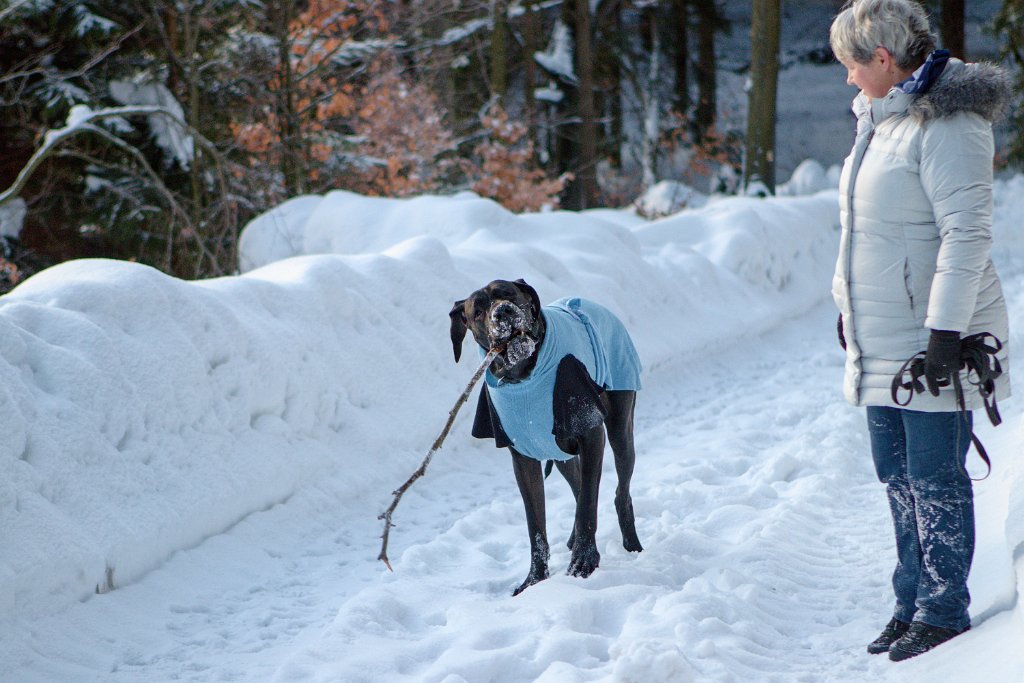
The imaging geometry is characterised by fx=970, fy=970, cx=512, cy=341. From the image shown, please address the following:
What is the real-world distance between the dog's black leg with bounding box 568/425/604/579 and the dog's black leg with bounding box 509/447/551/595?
0.39ft

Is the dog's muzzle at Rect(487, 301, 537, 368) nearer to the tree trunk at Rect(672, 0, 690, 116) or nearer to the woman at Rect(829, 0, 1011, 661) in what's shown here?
the woman at Rect(829, 0, 1011, 661)

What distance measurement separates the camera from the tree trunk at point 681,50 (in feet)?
86.1

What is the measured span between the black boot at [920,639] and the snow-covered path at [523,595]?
0.15 ft

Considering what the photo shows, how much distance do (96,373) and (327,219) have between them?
6.33 metres

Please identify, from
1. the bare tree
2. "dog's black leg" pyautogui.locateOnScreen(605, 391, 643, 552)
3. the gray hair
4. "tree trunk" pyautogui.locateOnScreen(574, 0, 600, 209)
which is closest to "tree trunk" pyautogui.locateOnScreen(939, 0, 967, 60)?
the bare tree

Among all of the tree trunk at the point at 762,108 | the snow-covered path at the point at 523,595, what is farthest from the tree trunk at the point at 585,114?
the snow-covered path at the point at 523,595

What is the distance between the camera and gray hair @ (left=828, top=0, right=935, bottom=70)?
9.32ft

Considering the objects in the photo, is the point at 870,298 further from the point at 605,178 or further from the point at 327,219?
the point at 605,178

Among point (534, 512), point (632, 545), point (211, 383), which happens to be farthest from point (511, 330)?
point (211, 383)

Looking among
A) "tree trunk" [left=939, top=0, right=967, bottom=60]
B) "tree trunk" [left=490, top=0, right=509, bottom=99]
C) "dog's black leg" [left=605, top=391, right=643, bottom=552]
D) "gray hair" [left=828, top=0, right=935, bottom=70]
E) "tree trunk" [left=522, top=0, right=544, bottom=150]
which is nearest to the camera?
"gray hair" [left=828, top=0, right=935, bottom=70]

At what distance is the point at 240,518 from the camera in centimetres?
459

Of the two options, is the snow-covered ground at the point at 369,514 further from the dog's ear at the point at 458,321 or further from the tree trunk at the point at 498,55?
the tree trunk at the point at 498,55

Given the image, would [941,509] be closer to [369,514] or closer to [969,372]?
[969,372]

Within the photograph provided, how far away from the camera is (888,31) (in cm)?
284
